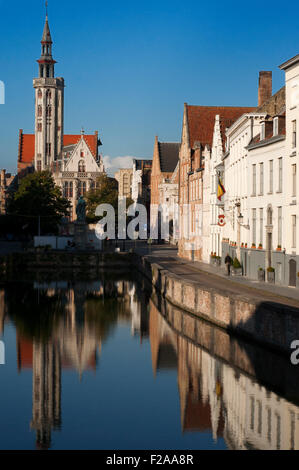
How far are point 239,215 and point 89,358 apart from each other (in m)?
20.2

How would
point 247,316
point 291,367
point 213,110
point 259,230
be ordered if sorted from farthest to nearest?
1. point 213,110
2. point 259,230
3. point 247,316
4. point 291,367

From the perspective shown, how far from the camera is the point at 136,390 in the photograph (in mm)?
22312

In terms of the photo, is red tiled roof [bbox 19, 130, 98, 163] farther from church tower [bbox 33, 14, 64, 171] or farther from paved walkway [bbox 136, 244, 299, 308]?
paved walkway [bbox 136, 244, 299, 308]

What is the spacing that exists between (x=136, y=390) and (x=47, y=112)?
5524 inches

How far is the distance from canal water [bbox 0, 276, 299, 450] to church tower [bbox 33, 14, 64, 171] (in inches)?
4937

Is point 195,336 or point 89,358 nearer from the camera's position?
point 89,358

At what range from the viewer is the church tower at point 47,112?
15738cm

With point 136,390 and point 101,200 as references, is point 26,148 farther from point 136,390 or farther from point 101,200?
point 136,390

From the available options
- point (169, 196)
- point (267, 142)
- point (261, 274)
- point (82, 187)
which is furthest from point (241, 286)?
point (82, 187)

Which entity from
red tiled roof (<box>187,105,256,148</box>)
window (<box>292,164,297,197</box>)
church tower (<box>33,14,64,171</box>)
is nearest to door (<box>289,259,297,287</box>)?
window (<box>292,164,297,197</box>)

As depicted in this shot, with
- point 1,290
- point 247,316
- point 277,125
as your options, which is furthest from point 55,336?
point 1,290
